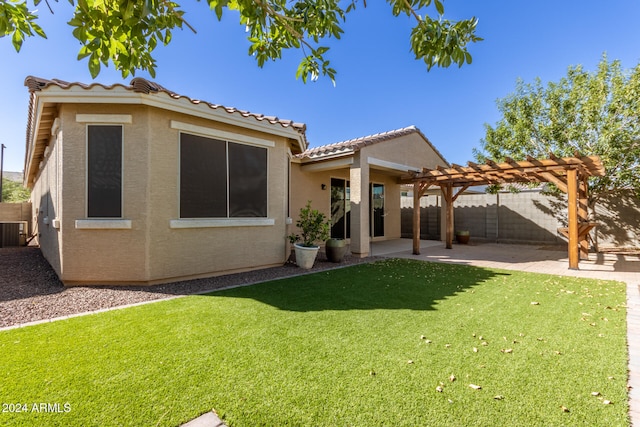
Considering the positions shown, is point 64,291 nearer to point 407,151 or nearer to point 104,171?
point 104,171

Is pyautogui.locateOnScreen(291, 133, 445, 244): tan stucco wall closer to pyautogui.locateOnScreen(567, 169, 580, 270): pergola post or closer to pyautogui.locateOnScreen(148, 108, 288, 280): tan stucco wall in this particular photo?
pyautogui.locateOnScreen(148, 108, 288, 280): tan stucco wall

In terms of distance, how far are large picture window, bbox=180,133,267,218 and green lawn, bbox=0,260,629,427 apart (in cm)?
248

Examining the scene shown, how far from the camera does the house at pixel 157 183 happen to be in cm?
591

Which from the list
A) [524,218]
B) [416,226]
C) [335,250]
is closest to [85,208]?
[335,250]

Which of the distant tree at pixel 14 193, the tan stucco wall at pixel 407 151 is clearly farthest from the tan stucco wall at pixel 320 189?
the distant tree at pixel 14 193

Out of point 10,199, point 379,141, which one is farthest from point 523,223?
point 10,199

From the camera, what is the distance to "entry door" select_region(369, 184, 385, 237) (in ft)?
48.0

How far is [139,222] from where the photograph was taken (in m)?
6.05

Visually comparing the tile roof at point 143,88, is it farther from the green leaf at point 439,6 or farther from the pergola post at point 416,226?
the pergola post at point 416,226

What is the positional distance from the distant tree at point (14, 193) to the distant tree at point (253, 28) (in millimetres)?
42101

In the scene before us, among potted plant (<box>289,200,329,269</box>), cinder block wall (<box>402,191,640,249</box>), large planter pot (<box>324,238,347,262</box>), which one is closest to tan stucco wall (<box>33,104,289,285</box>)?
potted plant (<box>289,200,329,269</box>)

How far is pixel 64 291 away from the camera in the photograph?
18.4 ft

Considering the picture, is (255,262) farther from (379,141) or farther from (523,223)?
(523,223)

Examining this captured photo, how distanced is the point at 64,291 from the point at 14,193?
45.7 meters
